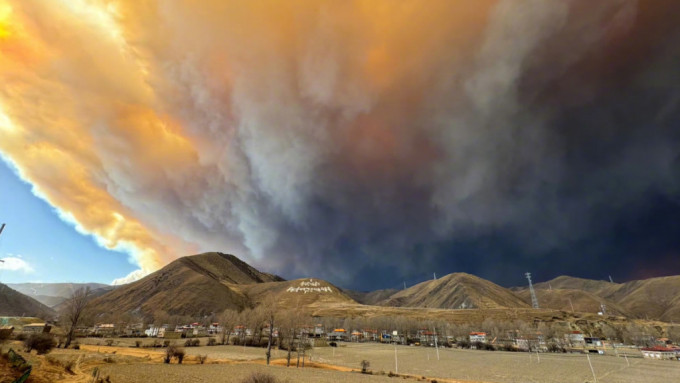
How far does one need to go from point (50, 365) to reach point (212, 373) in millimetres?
15053

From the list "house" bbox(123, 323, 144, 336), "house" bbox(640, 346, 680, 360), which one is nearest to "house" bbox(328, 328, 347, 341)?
"house" bbox(123, 323, 144, 336)

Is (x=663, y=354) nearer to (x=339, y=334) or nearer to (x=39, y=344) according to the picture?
(x=339, y=334)

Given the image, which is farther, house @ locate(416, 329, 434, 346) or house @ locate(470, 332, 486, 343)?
house @ locate(416, 329, 434, 346)

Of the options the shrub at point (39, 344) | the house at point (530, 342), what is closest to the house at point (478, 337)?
the house at point (530, 342)

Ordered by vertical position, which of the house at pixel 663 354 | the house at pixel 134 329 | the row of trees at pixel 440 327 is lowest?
the house at pixel 663 354

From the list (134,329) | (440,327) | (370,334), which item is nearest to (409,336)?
(440,327)

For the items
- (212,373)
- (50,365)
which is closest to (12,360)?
(50,365)

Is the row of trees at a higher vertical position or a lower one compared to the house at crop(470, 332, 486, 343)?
higher

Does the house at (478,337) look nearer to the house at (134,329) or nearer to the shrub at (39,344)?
the shrub at (39,344)

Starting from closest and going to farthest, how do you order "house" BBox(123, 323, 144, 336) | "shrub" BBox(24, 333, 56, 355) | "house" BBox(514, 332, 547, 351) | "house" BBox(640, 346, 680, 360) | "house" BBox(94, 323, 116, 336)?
"shrub" BBox(24, 333, 56, 355), "house" BBox(640, 346, 680, 360), "house" BBox(514, 332, 547, 351), "house" BBox(94, 323, 116, 336), "house" BBox(123, 323, 144, 336)

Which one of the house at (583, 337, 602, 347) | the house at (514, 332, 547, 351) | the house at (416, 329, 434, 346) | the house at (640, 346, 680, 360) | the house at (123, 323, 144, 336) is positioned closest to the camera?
the house at (640, 346, 680, 360)

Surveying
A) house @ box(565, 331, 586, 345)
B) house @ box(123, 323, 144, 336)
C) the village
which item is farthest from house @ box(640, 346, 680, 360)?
house @ box(123, 323, 144, 336)

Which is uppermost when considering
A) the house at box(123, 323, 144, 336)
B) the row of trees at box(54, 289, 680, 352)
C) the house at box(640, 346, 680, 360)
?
the row of trees at box(54, 289, 680, 352)

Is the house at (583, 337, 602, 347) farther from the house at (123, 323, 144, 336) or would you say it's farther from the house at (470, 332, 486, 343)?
the house at (123, 323, 144, 336)
